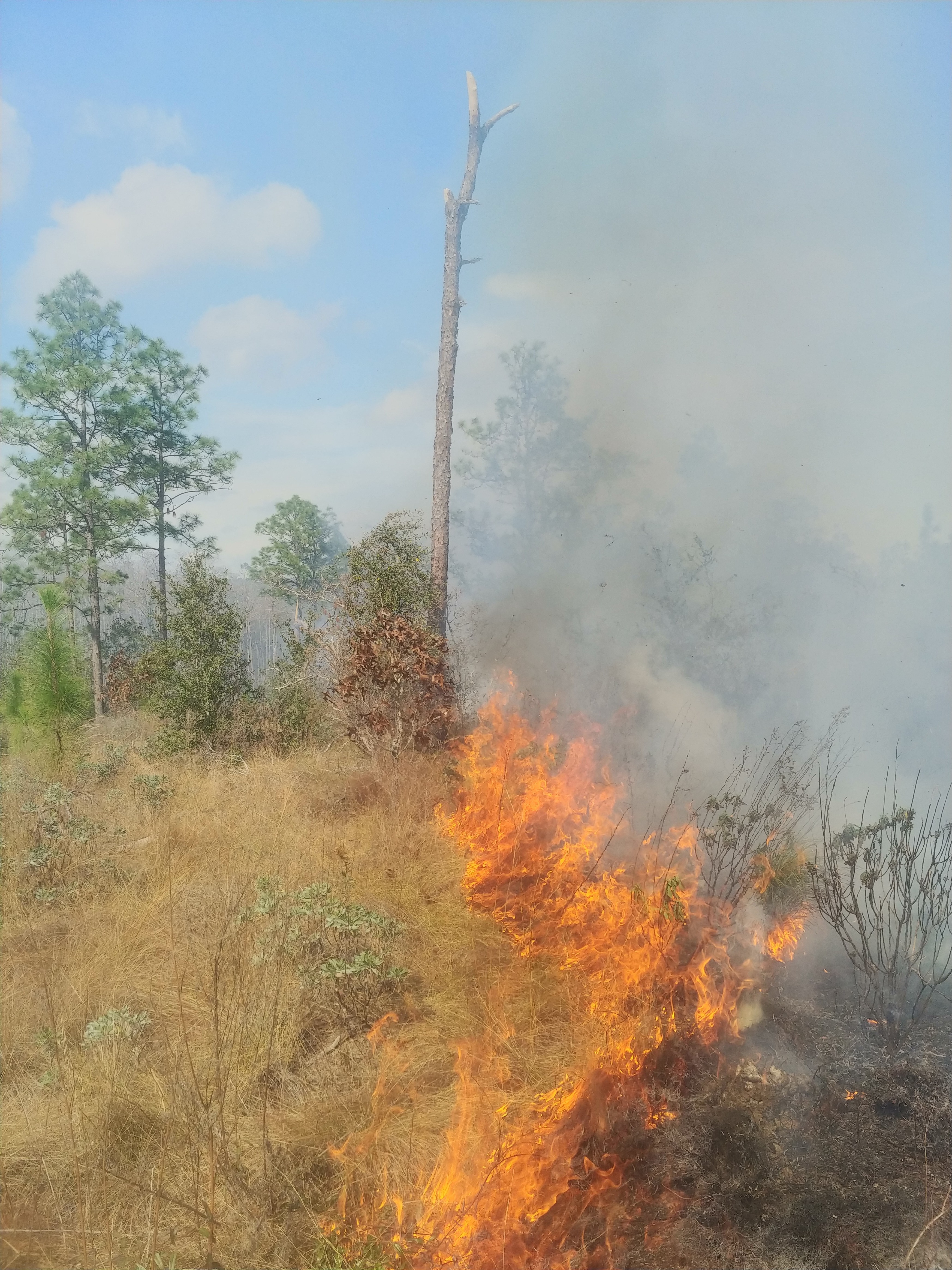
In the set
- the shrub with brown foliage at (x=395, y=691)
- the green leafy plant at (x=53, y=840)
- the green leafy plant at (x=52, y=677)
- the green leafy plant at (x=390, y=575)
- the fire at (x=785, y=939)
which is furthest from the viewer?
the green leafy plant at (x=390, y=575)

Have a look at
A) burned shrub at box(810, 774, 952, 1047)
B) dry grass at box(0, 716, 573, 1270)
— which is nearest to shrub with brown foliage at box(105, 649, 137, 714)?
dry grass at box(0, 716, 573, 1270)

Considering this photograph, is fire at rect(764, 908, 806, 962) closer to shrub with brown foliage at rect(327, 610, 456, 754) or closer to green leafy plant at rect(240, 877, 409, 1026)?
green leafy plant at rect(240, 877, 409, 1026)

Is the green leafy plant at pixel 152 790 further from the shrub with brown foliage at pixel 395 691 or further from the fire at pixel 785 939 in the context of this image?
the fire at pixel 785 939

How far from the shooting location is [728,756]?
7660 millimetres

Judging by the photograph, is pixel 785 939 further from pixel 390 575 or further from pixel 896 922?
pixel 390 575

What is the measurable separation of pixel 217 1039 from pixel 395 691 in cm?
561

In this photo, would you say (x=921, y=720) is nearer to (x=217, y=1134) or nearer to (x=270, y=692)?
(x=217, y=1134)

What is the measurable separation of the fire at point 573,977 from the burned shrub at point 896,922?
53 cm

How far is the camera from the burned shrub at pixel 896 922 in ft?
13.4

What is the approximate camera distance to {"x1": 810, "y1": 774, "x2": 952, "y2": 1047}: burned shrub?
4.07 meters

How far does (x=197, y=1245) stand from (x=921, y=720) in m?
7.10

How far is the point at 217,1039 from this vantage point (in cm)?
318

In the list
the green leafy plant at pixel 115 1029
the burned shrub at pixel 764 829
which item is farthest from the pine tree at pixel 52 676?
the burned shrub at pixel 764 829

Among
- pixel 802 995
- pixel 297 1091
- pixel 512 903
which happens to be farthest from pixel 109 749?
pixel 802 995
